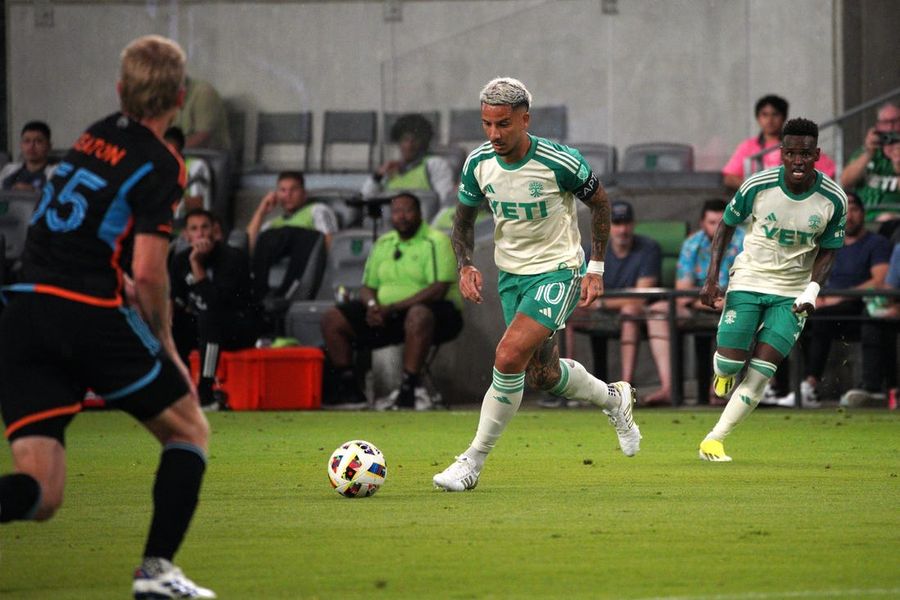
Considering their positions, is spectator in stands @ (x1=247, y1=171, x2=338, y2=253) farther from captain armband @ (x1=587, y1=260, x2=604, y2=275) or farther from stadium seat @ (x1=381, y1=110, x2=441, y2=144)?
captain armband @ (x1=587, y1=260, x2=604, y2=275)

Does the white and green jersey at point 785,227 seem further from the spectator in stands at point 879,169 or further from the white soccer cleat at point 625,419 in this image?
the spectator in stands at point 879,169

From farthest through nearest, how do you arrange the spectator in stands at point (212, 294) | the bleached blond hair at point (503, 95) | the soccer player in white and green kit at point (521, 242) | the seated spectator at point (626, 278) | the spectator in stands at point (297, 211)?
the spectator in stands at point (297, 211) → the seated spectator at point (626, 278) → the spectator in stands at point (212, 294) → the soccer player in white and green kit at point (521, 242) → the bleached blond hair at point (503, 95)

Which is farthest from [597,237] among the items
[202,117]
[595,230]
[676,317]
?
[202,117]

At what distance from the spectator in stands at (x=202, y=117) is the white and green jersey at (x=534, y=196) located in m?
11.9

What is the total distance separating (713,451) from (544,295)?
2119mm

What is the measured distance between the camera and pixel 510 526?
673 cm

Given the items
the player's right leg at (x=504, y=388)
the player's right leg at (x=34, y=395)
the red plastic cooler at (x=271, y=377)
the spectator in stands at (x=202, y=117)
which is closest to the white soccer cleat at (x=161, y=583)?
the player's right leg at (x=34, y=395)

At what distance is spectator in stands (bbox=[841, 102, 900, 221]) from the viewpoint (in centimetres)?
1623

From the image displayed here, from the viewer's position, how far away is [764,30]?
17.8 meters

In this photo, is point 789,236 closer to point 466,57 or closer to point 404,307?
point 404,307

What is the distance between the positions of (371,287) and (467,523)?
30.3ft

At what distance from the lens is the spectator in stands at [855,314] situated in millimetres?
14984

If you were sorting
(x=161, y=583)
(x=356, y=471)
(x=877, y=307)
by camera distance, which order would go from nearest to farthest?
(x=161, y=583), (x=356, y=471), (x=877, y=307)

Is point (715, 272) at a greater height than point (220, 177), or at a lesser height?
lesser
